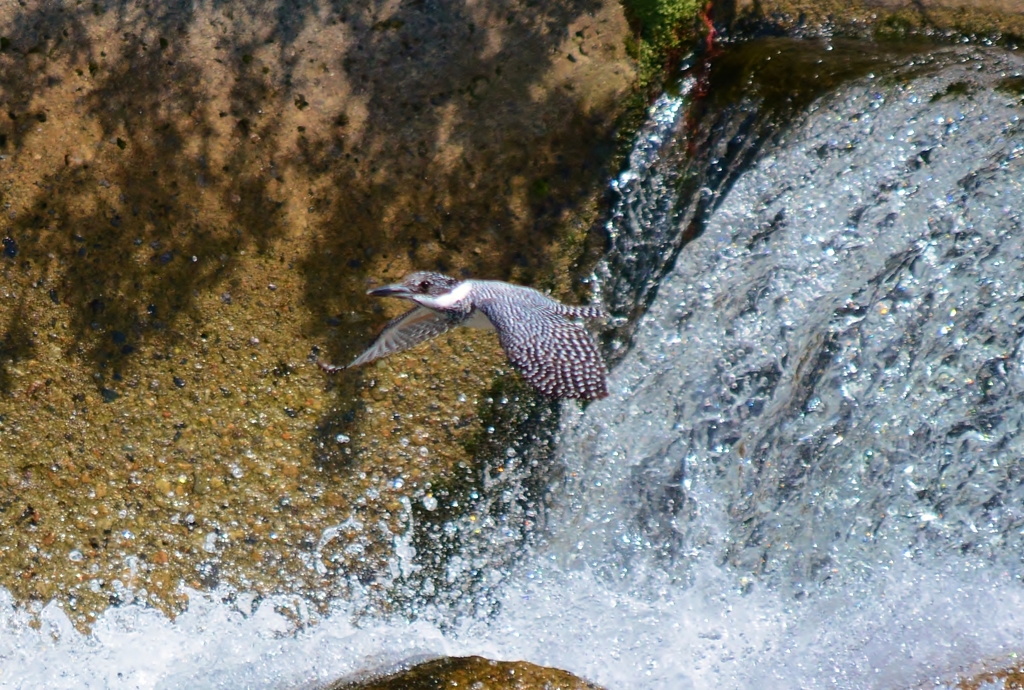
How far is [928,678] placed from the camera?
4309 mm

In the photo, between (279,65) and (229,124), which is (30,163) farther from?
(279,65)

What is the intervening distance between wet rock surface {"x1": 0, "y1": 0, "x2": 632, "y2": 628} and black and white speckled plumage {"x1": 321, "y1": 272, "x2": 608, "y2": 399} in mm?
480

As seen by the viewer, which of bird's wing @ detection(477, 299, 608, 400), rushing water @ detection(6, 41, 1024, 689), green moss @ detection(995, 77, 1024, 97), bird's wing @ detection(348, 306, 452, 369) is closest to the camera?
bird's wing @ detection(477, 299, 608, 400)

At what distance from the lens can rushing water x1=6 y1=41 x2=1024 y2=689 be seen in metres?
4.07

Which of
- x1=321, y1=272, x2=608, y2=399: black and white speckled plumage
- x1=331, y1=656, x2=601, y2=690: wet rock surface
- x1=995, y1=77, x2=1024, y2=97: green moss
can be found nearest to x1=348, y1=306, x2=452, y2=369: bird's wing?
x1=321, y1=272, x2=608, y2=399: black and white speckled plumage

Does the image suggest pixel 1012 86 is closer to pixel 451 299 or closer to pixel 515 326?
pixel 515 326

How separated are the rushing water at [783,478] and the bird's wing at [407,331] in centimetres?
92

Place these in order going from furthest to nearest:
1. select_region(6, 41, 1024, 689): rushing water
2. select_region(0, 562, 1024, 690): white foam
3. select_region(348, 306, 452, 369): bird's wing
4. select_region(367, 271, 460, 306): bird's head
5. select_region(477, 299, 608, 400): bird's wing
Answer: select_region(0, 562, 1024, 690): white foam → select_region(6, 41, 1024, 689): rushing water → select_region(348, 306, 452, 369): bird's wing → select_region(367, 271, 460, 306): bird's head → select_region(477, 299, 608, 400): bird's wing

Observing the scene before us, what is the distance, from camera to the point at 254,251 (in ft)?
14.6

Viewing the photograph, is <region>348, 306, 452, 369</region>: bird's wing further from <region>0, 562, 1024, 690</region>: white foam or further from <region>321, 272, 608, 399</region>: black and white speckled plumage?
<region>0, 562, 1024, 690</region>: white foam

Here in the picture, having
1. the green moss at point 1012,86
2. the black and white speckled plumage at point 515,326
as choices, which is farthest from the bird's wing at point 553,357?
the green moss at point 1012,86

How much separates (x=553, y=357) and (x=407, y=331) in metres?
0.81

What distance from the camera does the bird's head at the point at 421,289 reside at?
12.3ft

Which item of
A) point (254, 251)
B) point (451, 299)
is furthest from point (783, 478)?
point (254, 251)
